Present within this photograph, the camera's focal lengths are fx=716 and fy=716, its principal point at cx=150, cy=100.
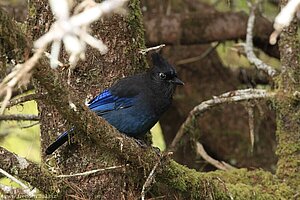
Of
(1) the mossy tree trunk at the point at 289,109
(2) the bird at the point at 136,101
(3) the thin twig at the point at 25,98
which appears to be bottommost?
(1) the mossy tree trunk at the point at 289,109

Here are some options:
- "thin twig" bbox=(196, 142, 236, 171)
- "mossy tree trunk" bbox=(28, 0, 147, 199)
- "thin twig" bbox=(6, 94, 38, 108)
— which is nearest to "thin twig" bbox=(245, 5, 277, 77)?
"thin twig" bbox=(196, 142, 236, 171)

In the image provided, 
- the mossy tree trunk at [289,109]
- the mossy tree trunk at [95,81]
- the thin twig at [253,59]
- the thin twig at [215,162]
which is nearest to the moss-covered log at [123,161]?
the mossy tree trunk at [95,81]

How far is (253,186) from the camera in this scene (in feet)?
16.9

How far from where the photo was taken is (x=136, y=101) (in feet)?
15.7

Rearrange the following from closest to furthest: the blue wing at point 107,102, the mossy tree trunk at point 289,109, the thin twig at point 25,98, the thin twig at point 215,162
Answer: the thin twig at point 25,98 < the blue wing at point 107,102 < the mossy tree trunk at point 289,109 < the thin twig at point 215,162

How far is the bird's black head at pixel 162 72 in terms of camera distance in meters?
4.89

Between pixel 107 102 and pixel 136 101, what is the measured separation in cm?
28

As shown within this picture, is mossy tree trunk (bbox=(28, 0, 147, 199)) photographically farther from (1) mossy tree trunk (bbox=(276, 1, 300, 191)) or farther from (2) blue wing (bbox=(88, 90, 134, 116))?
(1) mossy tree trunk (bbox=(276, 1, 300, 191))

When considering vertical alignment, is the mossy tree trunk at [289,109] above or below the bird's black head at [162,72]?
below

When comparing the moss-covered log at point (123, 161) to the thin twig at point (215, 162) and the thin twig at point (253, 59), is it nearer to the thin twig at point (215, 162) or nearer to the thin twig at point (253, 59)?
the thin twig at point (215, 162)

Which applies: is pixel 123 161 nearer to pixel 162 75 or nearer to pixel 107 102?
pixel 107 102

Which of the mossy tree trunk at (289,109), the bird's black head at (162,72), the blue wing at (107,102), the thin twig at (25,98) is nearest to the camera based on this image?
the thin twig at (25,98)

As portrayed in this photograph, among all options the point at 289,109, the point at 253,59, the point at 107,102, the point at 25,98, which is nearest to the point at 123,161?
the point at 107,102

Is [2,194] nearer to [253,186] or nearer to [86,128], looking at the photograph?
[86,128]
